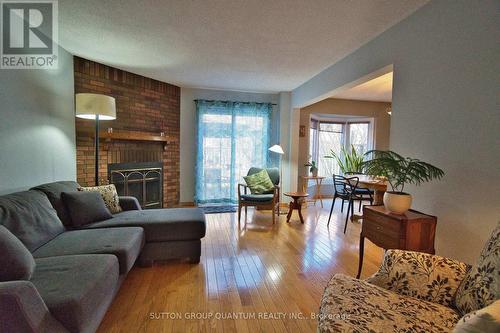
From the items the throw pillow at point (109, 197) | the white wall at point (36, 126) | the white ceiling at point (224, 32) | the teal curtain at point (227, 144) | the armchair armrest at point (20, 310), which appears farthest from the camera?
the teal curtain at point (227, 144)

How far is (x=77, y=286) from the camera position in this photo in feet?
4.34

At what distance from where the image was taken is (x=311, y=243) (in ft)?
10.5

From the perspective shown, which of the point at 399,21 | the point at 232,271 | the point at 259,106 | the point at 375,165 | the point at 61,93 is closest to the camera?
the point at 375,165

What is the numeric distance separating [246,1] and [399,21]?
141 centimetres

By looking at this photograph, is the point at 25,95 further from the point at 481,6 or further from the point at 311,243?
the point at 481,6

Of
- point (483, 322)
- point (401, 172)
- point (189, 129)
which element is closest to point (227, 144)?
point (189, 129)

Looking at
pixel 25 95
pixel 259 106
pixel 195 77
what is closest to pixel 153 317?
pixel 25 95

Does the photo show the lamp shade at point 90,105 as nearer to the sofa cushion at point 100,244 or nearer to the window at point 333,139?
the sofa cushion at point 100,244

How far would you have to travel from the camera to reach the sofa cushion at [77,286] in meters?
1.21

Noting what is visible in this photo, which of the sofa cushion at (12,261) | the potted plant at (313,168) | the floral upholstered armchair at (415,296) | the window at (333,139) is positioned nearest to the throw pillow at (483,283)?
the floral upholstered armchair at (415,296)

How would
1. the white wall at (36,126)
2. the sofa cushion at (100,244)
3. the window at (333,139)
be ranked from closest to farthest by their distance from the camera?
the sofa cushion at (100,244), the white wall at (36,126), the window at (333,139)

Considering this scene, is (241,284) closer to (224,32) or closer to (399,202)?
(399,202)

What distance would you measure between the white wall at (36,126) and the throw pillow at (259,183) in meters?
2.59

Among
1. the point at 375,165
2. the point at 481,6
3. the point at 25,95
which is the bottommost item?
the point at 375,165
